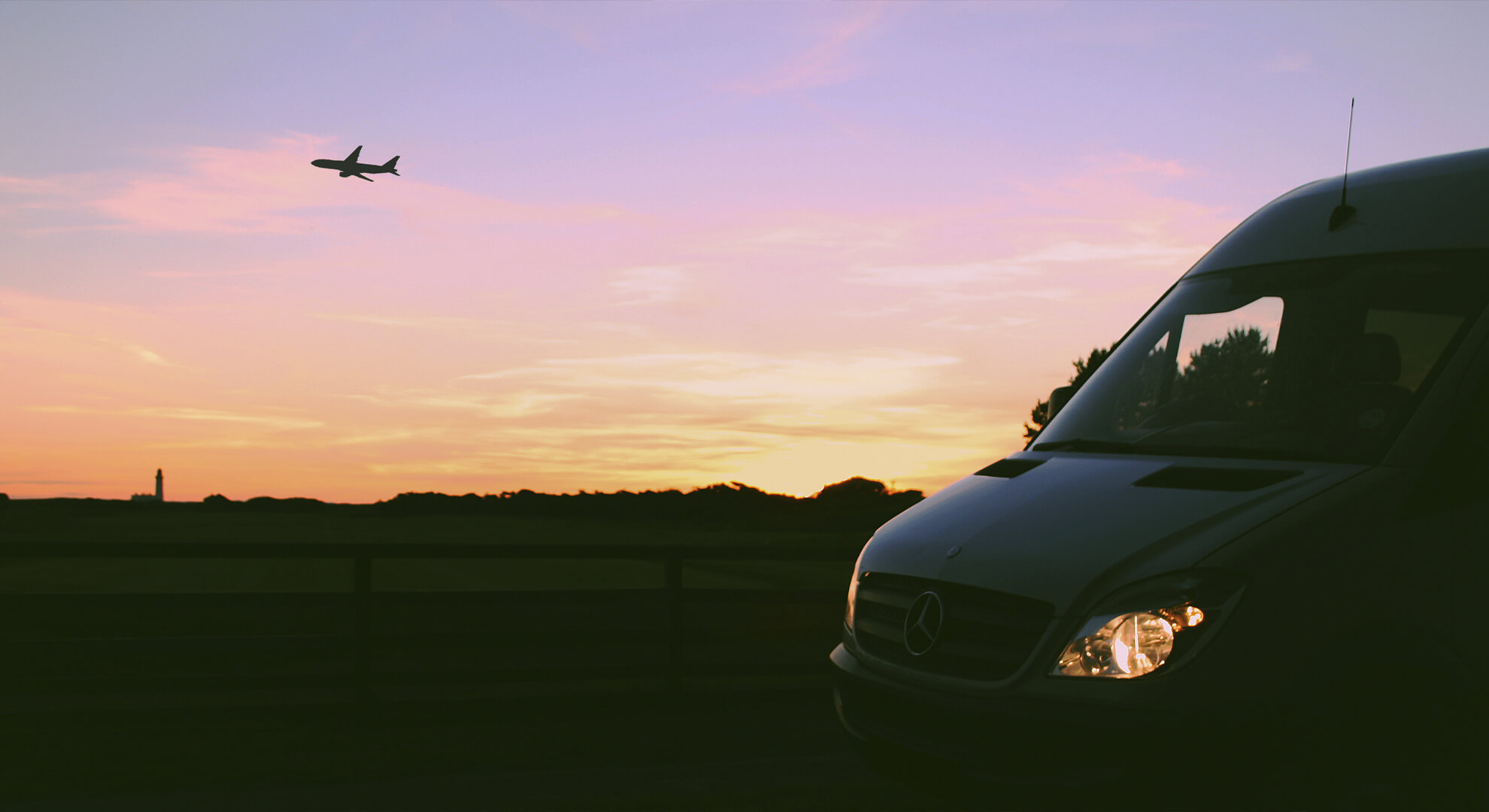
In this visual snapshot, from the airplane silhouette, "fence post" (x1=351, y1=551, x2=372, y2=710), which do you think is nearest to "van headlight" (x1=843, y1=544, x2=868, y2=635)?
"fence post" (x1=351, y1=551, x2=372, y2=710)

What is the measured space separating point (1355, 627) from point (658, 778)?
3.62m

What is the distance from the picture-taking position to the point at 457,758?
21.5 feet

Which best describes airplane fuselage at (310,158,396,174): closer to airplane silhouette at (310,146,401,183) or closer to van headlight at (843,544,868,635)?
airplane silhouette at (310,146,401,183)

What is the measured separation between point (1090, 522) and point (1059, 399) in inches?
74.9

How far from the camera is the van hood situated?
364cm

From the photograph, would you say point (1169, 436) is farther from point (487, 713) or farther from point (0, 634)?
point (0, 634)

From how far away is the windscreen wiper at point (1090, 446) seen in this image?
4.64 m

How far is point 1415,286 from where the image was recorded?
4.37 m

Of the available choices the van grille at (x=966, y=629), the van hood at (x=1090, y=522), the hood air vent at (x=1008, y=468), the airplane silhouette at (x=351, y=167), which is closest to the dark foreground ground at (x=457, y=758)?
the van grille at (x=966, y=629)

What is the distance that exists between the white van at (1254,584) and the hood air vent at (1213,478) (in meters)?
0.01

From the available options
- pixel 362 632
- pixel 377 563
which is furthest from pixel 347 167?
pixel 362 632

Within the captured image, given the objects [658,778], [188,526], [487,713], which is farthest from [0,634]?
[188,526]

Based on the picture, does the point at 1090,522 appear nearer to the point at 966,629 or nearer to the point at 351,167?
the point at 966,629

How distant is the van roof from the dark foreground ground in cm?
293
